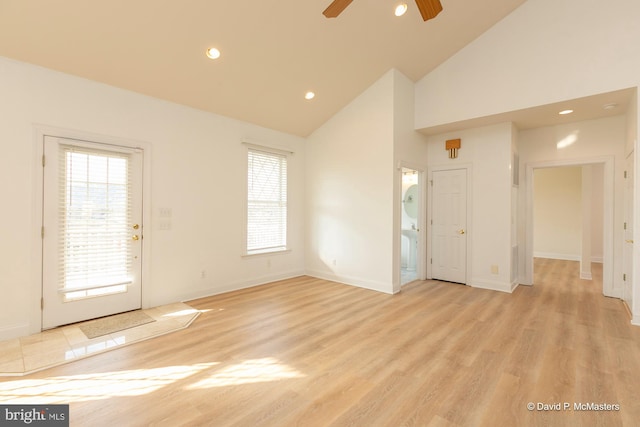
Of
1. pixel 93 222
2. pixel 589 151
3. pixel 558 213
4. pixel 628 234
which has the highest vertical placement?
pixel 589 151

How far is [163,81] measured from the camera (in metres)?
3.71

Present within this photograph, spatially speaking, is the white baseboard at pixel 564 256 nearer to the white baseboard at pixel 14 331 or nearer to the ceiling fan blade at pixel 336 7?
the ceiling fan blade at pixel 336 7

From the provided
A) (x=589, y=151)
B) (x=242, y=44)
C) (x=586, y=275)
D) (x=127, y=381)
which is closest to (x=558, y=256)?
(x=586, y=275)

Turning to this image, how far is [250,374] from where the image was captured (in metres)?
2.37

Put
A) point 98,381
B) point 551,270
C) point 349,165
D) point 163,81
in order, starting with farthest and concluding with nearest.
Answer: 1. point 551,270
2. point 349,165
3. point 163,81
4. point 98,381

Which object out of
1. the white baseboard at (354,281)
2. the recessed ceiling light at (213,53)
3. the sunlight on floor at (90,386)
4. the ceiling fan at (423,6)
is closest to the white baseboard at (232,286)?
the white baseboard at (354,281)

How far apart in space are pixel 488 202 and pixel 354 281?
2.58m

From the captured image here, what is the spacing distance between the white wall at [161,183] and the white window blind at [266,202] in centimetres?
21

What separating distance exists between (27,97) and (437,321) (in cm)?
501

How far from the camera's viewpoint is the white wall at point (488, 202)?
4.79 meters

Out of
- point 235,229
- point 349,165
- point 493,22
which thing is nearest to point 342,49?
Answer: point 349,165

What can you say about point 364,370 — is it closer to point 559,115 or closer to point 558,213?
point 559,115

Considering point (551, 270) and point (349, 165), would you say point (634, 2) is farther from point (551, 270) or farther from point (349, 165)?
point (551, 270)

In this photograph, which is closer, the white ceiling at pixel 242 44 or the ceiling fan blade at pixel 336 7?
the ceiling fan blade at pixel 336 7
